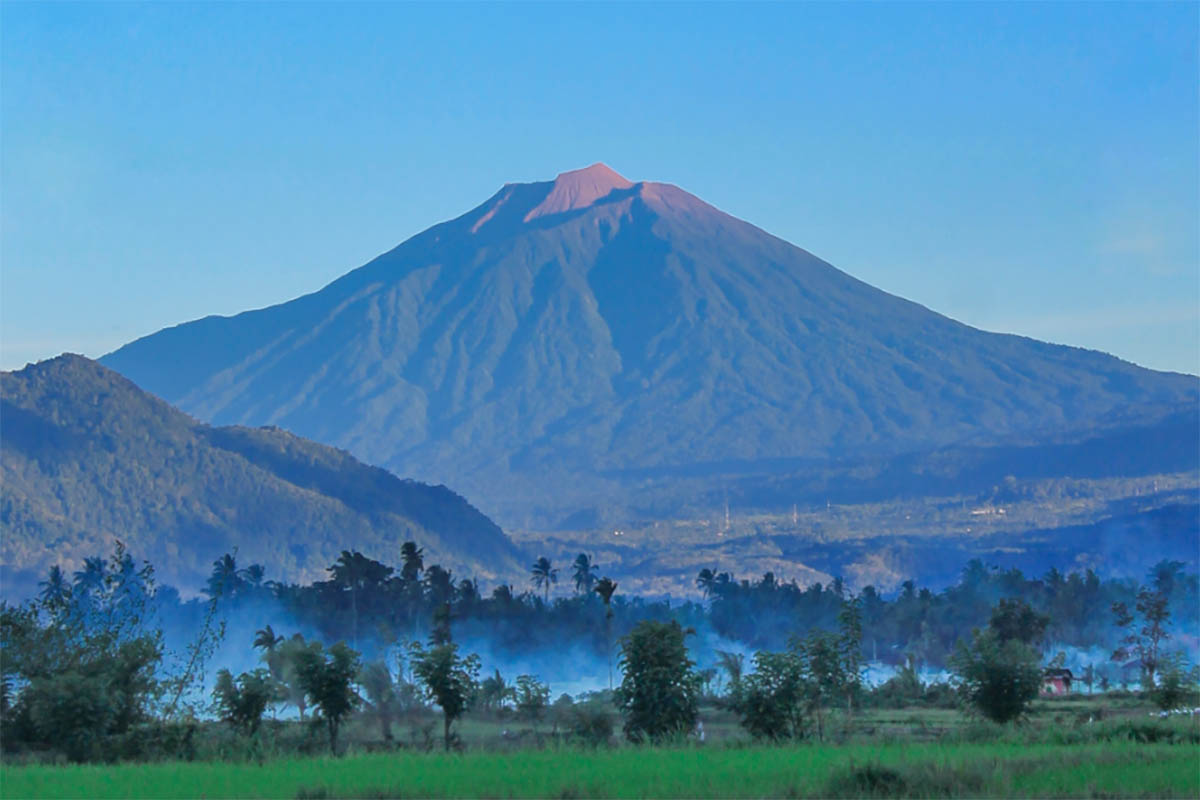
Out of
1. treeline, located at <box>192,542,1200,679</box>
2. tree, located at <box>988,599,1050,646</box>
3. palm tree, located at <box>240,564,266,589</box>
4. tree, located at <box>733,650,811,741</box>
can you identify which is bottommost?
tree, located at <box>733,650,811,741</box>

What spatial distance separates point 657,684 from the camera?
115 ft

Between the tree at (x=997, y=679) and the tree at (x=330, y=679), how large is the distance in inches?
513

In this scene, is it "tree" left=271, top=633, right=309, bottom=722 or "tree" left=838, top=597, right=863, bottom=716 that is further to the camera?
"tree" left=838, top=597, right=863, bottom=716

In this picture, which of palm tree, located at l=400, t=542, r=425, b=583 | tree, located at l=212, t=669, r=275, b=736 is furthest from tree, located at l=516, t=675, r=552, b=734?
palm tree, located at l=400, t=542, r=425, b=583

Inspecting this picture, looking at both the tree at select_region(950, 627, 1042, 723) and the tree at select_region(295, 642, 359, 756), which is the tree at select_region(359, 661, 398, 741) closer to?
the tree at select_region(295, 642, 359, 756)

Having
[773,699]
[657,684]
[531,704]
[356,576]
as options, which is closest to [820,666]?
[773,699]

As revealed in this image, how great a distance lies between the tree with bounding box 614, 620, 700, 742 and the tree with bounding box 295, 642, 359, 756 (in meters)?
5.61

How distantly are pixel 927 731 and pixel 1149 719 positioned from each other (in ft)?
26.3

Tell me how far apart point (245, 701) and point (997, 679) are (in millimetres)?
15917

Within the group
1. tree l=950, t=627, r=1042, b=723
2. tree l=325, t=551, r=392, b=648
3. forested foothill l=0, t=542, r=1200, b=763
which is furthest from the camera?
tree l=325, t=551, r=392, b=648

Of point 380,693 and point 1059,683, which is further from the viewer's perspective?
point 1059,683

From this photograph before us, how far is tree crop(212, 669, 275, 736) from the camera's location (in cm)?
3366

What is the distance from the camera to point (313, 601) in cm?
8812

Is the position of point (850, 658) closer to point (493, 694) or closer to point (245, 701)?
point (493, 694)
